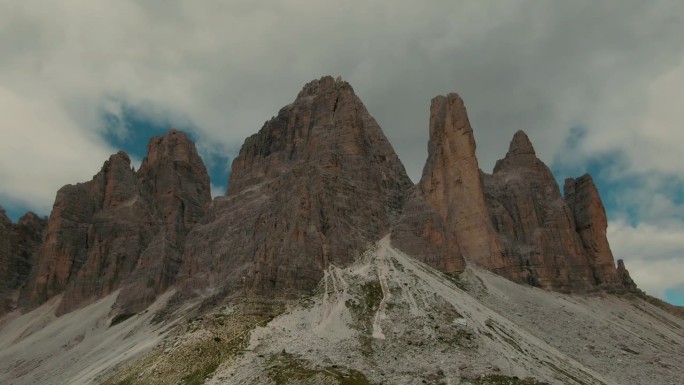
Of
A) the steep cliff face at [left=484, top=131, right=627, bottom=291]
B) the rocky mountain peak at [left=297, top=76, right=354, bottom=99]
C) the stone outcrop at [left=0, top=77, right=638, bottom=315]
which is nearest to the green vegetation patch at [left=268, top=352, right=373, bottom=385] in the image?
the stone outcrop at [left=0, top=77, right=638, bottom=315]

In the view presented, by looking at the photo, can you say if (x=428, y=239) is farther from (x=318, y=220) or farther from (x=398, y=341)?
(x=398, y=341)

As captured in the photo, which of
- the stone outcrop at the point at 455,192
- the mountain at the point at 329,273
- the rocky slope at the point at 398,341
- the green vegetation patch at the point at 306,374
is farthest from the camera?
the stone outcrop at the point at 455,192

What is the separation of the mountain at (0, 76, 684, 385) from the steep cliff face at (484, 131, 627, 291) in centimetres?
37

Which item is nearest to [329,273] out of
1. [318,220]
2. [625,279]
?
[318,220]

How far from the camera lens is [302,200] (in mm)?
97188

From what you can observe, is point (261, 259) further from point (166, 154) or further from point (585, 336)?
point (166, 154)

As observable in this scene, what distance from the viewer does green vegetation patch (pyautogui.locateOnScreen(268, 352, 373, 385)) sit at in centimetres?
5031

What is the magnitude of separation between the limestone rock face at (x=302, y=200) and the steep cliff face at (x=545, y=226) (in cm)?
2222

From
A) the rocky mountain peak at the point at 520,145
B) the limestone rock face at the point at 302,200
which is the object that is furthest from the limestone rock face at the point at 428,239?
the rocky mountain peak at the point at 520,145

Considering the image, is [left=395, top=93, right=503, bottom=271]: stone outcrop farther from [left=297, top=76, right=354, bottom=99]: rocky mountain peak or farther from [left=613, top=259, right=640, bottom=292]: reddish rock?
[left=613, top=259, right=640, bottom=292]: reddish rock

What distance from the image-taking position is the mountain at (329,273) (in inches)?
2410

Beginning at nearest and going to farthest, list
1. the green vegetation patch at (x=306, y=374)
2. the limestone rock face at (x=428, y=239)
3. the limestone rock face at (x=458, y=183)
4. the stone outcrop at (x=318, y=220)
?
the green vegetation patch at (x=306, y=374) → the limestone rock face at (x=428, y=239) → the stone outcrop at (x=318, y=220) → the limestone rock face at (x=458, y=183)

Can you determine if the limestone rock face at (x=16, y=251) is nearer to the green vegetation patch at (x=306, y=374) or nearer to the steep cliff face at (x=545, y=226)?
the green vegetation patch at (x=306, y=374)

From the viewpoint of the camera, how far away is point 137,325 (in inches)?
4163
